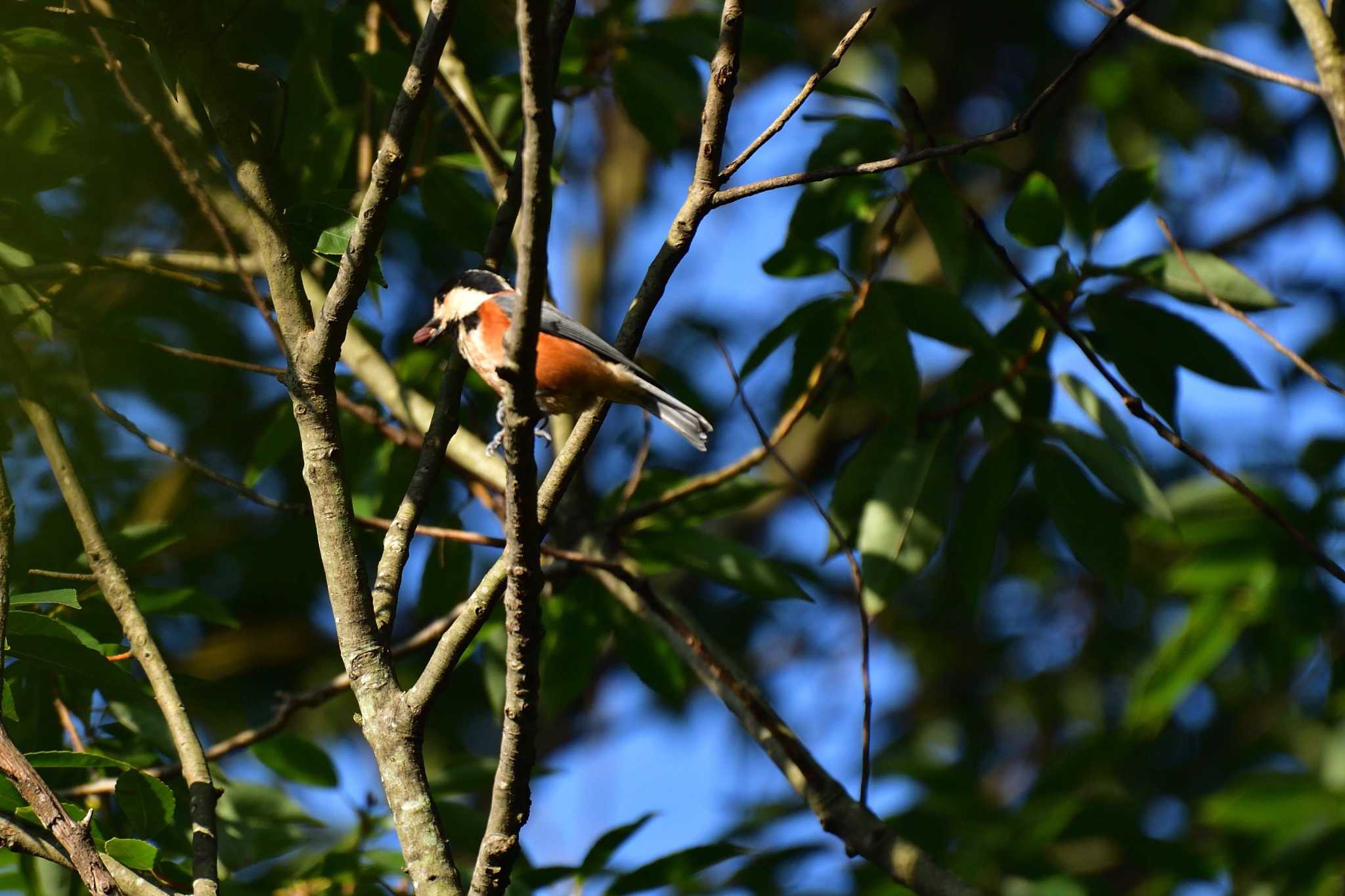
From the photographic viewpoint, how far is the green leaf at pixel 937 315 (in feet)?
10.5

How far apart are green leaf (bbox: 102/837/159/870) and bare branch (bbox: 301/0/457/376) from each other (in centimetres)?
90

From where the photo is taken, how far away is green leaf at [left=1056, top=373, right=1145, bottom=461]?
10.5ft

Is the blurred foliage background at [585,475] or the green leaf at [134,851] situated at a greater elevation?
the blurred foliage background at [585,475]

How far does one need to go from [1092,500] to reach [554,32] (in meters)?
1.89

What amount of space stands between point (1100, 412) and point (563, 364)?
58.1 inches

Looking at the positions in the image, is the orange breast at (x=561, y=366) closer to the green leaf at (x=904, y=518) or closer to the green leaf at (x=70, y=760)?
the green leaf at (x=904, y=518)

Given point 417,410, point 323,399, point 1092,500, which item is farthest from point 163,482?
point 1092,500

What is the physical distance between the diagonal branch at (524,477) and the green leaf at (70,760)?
0.77 meters

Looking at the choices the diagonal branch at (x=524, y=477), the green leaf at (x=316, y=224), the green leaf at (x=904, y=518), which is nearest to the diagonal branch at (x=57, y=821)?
the diagonal branch at (x=524, y=477)

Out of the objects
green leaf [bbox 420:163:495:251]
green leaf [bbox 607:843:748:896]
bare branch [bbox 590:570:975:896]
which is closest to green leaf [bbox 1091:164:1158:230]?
bare branch [bbox 590:570:975:896]

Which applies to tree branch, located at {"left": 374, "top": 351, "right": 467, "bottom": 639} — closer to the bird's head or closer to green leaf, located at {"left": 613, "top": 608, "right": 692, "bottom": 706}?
the bird's head

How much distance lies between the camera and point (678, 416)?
10.6ft

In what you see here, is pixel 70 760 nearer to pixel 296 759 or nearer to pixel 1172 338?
pixel 296 759

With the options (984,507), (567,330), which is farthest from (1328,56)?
(567,330)
